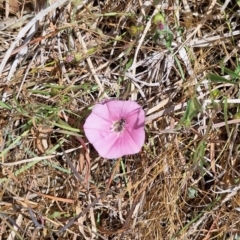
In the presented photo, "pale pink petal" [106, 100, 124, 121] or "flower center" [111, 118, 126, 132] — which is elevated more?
"pale pink petal" [106, 100, 124, 121]

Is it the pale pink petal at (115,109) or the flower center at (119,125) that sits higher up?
the pale pink petal at (115,109)

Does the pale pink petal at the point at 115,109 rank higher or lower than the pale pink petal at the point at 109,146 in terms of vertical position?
higher

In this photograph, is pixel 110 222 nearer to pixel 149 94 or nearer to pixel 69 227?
pixel 69 227

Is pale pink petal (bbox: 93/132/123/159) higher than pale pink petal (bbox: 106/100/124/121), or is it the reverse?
pale pink petal (bbox: 106/100/124/121)

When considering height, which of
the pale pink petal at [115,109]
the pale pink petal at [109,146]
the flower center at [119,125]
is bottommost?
the pale pink petal at [109,146]

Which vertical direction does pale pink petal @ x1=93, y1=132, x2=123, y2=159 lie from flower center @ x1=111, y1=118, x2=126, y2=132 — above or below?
below

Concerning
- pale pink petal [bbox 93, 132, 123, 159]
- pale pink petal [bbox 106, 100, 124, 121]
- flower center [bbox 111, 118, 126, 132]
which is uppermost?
pale pink petal [bbox 106, 100, 124, 121]
